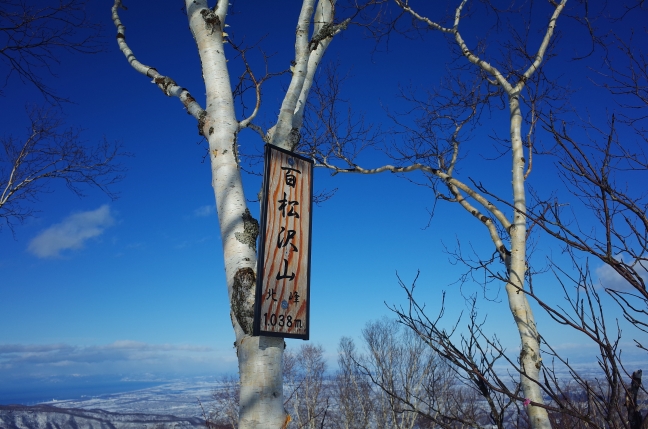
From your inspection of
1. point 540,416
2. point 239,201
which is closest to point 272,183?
point 239,201

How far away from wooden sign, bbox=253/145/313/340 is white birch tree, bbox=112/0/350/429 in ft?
0.19

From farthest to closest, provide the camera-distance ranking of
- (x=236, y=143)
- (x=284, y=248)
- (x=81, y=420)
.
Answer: (x=81, y=420) < (x=236, y=143) < (x=284, y=248)

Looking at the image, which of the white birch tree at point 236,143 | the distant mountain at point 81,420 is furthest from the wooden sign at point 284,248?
the distant mountain at point 81,420

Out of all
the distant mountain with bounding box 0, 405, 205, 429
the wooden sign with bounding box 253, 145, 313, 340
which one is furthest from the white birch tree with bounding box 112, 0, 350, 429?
the distant mountain with bounding box 0, 405, 205, 429

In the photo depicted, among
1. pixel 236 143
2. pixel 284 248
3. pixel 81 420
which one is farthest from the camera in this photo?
pixel 81 420

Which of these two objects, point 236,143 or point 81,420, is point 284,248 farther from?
point 81,420

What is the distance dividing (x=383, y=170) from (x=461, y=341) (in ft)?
7.94

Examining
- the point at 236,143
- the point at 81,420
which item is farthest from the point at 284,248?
the point at 81,420

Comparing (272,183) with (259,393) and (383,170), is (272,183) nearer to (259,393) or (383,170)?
(259,393)

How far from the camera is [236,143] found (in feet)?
6.68

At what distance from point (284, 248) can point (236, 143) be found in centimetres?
58

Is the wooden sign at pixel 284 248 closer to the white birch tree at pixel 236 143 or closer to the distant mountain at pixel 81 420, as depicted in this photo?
the white birch tree at pixel 236 143

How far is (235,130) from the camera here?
206 centimetres

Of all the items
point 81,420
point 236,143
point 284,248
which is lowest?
point 81,420
